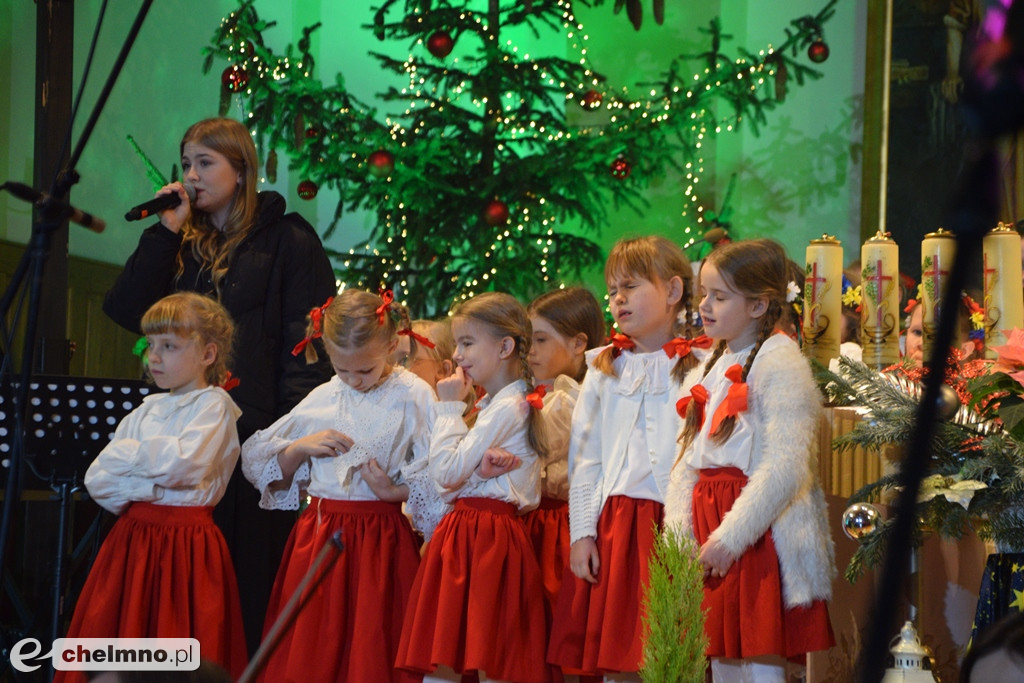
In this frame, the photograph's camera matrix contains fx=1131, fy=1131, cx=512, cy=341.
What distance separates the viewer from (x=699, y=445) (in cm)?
282

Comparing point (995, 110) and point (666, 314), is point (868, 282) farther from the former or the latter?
point (995, 110)

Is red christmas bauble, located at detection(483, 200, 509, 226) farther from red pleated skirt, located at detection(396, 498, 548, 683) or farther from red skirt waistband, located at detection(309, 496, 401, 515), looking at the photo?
red pleated skirt, located at detection(396, 498, 548, 683)

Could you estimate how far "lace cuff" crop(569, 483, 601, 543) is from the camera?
2971 millimetres

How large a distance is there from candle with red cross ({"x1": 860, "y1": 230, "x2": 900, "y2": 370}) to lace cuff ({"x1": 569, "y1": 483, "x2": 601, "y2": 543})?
834mm

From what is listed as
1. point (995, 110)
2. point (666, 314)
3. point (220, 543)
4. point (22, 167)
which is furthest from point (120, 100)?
point (995, 110)

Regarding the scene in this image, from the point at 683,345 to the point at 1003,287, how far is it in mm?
815

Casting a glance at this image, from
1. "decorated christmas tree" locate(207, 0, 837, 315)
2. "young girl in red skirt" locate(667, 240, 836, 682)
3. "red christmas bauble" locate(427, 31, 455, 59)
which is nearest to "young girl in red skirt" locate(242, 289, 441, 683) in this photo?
"young girl in red skirt" locate(667, 240, 836, 682)

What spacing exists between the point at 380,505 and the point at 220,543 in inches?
19.3

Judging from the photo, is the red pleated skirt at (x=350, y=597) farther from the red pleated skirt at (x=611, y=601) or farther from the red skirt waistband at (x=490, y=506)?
the red pleated skirt at (x=611, y=601)

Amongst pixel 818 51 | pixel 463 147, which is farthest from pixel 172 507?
pixel 818 51

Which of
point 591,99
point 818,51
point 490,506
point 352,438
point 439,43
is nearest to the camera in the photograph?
point 490,506

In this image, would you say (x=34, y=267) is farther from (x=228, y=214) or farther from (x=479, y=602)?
(x=228, y=214)

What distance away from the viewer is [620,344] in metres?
3.09

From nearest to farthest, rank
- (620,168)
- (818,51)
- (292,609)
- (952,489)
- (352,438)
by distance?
(292,609) → (952,489) → (352,438) → (620,168) → (818,51)
